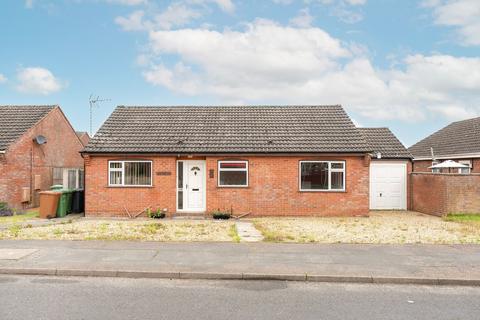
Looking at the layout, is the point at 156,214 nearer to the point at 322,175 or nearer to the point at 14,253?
the point at 322,175

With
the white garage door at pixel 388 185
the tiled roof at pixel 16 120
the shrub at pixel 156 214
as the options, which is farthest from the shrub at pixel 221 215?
the tiled roof at pixel 16 120

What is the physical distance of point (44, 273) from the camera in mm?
8117

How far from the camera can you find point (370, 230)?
44.0 ft

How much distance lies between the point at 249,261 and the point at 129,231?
5397mm

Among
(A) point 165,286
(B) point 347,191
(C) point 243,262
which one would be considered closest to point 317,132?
(B) point 347,191

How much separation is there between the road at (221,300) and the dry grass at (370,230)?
13.2 ft

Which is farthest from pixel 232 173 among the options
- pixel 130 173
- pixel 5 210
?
pixel 5 210

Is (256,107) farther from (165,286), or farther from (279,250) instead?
(165,286)

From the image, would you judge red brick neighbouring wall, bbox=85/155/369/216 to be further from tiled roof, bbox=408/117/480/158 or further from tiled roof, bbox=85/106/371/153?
tiled roof, bbox=408/117/480/158

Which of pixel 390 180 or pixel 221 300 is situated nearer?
pixel 221 300

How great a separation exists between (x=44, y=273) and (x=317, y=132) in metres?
12.9

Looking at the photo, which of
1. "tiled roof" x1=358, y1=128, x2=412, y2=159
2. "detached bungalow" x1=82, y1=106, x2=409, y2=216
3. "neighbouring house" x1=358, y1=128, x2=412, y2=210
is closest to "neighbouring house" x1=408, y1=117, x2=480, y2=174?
"tiled roof" x1=358, y1=128, x2=412, y2=159

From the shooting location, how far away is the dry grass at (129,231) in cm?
1161

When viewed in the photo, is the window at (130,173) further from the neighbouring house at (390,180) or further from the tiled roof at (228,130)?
the neighbouring house at (390,180)
